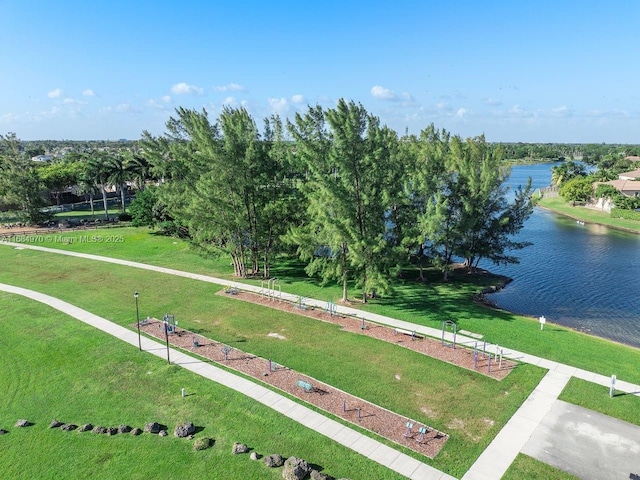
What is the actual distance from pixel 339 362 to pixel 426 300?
11409 mm

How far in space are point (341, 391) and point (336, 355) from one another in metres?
3.36

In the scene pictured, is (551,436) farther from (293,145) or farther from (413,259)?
(413,259)

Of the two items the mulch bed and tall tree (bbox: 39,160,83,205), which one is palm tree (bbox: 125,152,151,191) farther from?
the mulch bed

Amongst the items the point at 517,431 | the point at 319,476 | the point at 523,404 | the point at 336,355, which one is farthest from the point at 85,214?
the point at 517,431

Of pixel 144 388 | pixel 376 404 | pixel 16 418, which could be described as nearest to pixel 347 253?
pixel 376 404

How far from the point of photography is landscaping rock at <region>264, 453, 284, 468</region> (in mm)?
14102

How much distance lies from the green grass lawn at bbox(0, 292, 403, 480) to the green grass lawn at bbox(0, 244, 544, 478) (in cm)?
343

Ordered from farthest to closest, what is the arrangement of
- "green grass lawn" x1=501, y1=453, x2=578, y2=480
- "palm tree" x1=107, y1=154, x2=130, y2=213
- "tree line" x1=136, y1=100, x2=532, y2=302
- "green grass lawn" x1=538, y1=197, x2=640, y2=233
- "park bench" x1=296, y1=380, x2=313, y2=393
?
"green grass lawn" x1=538, y1=197, x2=640, y2=233 → "palm tree" x1=107, y1=154, x2=130, y2=213 → "tree line" x1=136, y1=100, x2=532, y2=302 → "park bench" x1=296, y1=380, x2=313, y2=393 → "green grass lawn" x1=501, y1=453, x2=578, y2=480

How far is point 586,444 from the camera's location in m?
15.0

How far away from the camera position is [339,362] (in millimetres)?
20859

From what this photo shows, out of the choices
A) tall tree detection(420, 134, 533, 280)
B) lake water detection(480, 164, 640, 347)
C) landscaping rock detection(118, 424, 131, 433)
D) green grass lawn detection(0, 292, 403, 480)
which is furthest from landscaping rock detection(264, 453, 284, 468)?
lake water detection(480, 164, 640, 347)

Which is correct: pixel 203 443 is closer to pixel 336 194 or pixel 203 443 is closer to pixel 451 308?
pixel 336 194

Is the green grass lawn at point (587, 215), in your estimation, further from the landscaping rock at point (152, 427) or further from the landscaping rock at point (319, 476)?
the landscaping rock at point (152, 427)

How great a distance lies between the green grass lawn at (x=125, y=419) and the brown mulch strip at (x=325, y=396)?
1541 mm
